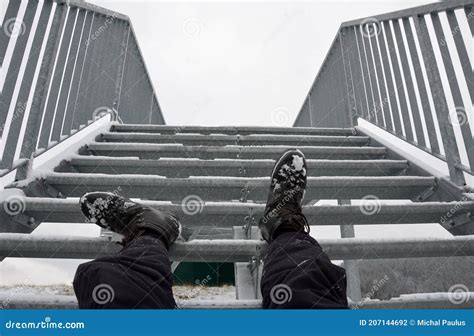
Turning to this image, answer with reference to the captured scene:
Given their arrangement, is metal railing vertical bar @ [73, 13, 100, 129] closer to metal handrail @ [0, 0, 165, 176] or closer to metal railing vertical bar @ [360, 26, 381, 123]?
metal handrail @ [0, 0, 165, 176]

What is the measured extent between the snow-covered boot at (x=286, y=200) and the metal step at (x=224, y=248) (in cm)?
8

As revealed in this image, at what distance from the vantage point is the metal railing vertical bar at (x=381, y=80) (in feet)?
7.18

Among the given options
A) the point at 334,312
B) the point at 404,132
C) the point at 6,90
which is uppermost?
the point at 404,132

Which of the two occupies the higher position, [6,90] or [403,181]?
[6,90]

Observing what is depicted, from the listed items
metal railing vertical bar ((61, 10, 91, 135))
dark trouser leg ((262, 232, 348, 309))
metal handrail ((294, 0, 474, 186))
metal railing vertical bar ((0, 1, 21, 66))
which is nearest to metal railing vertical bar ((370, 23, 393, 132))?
metal handrail ((294, 0, 474, 186))

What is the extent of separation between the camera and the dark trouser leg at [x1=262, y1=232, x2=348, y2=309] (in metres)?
0.75

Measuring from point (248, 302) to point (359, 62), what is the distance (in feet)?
7.52

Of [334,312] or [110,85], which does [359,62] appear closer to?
[110,85]

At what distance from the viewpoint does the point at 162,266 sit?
2.83 feet

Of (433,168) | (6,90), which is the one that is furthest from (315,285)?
(6,90)

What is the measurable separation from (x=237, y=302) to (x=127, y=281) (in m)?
0.31

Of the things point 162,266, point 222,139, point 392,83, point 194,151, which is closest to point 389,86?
point 392,83

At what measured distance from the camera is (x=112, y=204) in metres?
1.15

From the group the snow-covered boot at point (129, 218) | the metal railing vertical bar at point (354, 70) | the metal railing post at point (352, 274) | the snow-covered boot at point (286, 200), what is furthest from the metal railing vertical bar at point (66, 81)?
the metal railing post at point (352, 274)
